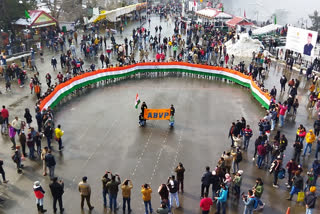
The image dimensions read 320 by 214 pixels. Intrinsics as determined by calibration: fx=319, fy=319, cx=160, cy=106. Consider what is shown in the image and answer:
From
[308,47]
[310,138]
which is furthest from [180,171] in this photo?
[308,47]

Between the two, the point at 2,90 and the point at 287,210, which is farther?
the point at 2,90

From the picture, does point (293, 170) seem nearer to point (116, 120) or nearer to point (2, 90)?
point (116, 120)

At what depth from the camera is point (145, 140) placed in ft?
52.6

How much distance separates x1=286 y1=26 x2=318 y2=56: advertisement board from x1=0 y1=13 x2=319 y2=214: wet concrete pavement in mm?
4137

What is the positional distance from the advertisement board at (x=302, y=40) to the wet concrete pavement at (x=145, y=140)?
414 cm

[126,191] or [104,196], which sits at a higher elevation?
[126,191]

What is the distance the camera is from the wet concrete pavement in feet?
38.9

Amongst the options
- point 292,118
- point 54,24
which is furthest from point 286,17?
point 292,118

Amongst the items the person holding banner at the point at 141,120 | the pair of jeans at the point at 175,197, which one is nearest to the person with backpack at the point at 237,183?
the pair of jeans at the point at 175,197

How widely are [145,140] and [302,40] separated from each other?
18153 millimetres

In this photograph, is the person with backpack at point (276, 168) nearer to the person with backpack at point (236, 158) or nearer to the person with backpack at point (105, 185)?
the person with backpack at point (236, 158)

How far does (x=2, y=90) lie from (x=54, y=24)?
69.6 feet

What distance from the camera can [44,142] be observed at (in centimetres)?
Answer: 1566

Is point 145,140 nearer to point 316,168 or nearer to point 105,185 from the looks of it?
point 105,185
